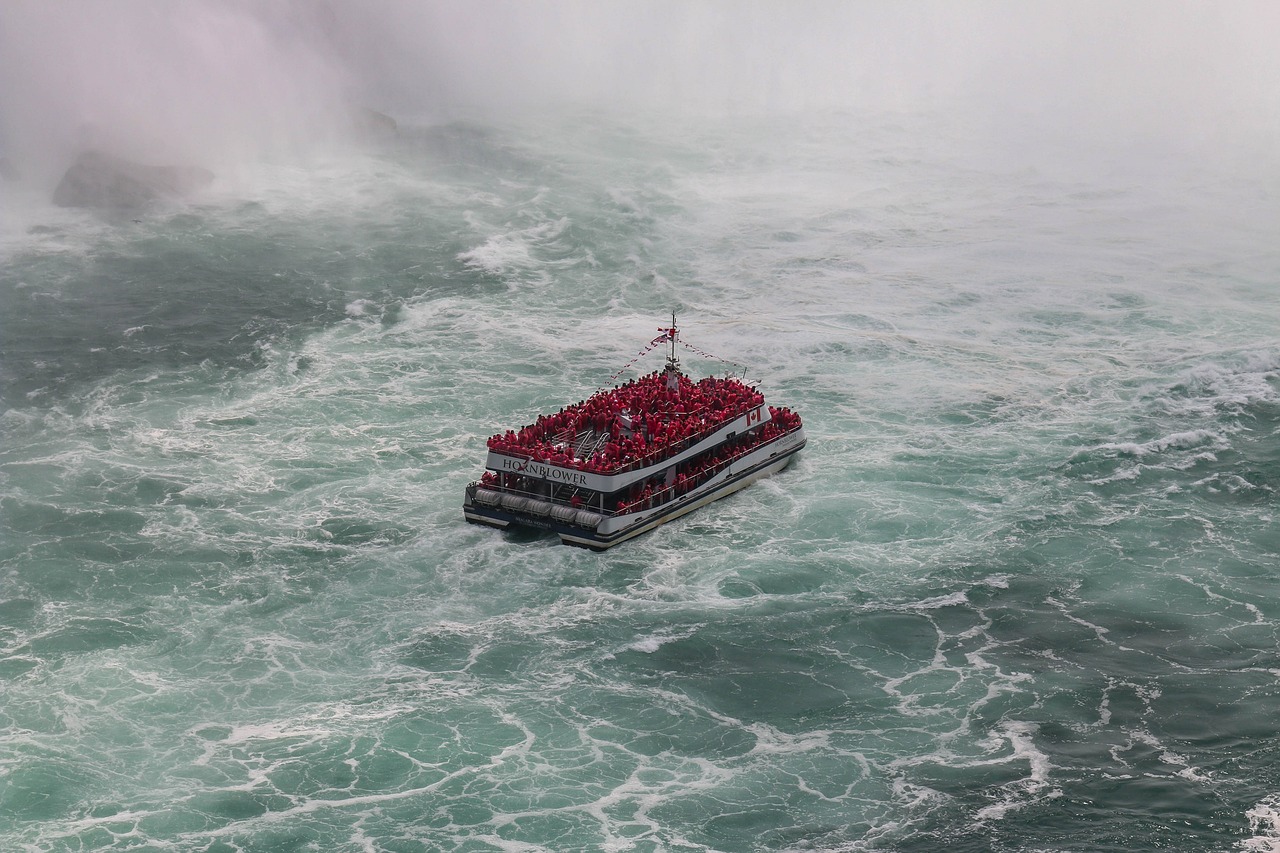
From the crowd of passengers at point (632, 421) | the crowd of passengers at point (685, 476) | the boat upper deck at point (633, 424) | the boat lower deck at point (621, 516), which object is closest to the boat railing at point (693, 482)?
the crowd of passengers at point (685, 476)

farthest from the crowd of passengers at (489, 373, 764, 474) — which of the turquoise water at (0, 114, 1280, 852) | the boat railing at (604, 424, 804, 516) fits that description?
the turquoise water at (0, 114, 1280, 852)

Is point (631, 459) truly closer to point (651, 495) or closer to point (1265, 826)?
point (651, 495)

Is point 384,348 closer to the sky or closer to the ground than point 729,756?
closer to the sky

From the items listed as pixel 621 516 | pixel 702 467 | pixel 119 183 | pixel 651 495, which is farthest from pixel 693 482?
pixel 119 183

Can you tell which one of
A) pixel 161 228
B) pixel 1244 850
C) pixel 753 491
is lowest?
pixel 1244 850

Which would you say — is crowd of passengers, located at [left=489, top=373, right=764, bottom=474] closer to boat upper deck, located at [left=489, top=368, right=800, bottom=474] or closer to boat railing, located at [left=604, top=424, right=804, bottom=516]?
boat upper deck, located at [left=489, top=368, right=800, bottom=474]

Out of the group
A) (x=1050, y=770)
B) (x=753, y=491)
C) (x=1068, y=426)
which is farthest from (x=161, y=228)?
(x=1050, y=770)

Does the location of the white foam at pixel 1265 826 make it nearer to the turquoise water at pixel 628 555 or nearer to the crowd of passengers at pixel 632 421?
the turquoise water at pixel 628 555

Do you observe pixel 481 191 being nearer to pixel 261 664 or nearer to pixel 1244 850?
pixel 261 664
